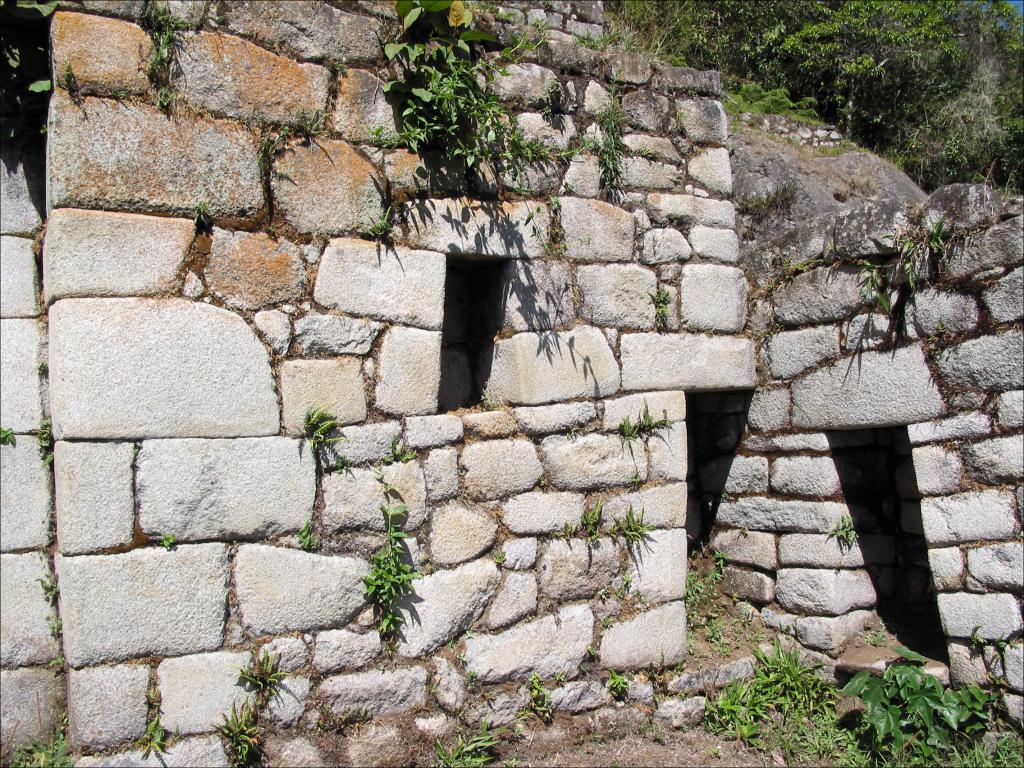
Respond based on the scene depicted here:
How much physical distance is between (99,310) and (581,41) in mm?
2680

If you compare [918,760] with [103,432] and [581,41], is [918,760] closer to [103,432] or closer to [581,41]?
[103,432]

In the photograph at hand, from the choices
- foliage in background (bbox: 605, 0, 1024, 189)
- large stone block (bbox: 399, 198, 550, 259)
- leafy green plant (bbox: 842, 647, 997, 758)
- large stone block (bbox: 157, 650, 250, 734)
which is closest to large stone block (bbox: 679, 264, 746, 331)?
large stone block (bbox: 399, 198, 550, 259)

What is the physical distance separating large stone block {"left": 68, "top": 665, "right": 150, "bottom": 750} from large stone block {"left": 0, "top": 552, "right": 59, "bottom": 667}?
376mm

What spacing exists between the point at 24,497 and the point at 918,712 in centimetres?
348

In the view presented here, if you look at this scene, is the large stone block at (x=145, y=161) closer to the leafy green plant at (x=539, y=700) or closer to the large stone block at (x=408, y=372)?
the large stone block at (x=408, y=372)

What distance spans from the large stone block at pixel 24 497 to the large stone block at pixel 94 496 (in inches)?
15.4

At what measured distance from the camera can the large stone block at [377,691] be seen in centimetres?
268

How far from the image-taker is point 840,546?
12.3 ft

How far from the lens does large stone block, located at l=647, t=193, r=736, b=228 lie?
354 cm

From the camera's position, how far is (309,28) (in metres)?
2.81

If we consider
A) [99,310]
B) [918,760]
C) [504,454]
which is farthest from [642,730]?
[99,310]

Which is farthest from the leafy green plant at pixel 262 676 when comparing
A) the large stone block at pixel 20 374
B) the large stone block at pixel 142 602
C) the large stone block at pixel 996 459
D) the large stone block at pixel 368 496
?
the large stone block at pixel 996 459

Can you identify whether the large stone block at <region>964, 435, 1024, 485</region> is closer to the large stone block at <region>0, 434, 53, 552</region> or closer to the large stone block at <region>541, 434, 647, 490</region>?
the large stone block at <region>541, 434, 647, 490</region>

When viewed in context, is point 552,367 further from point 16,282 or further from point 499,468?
point 16,282
